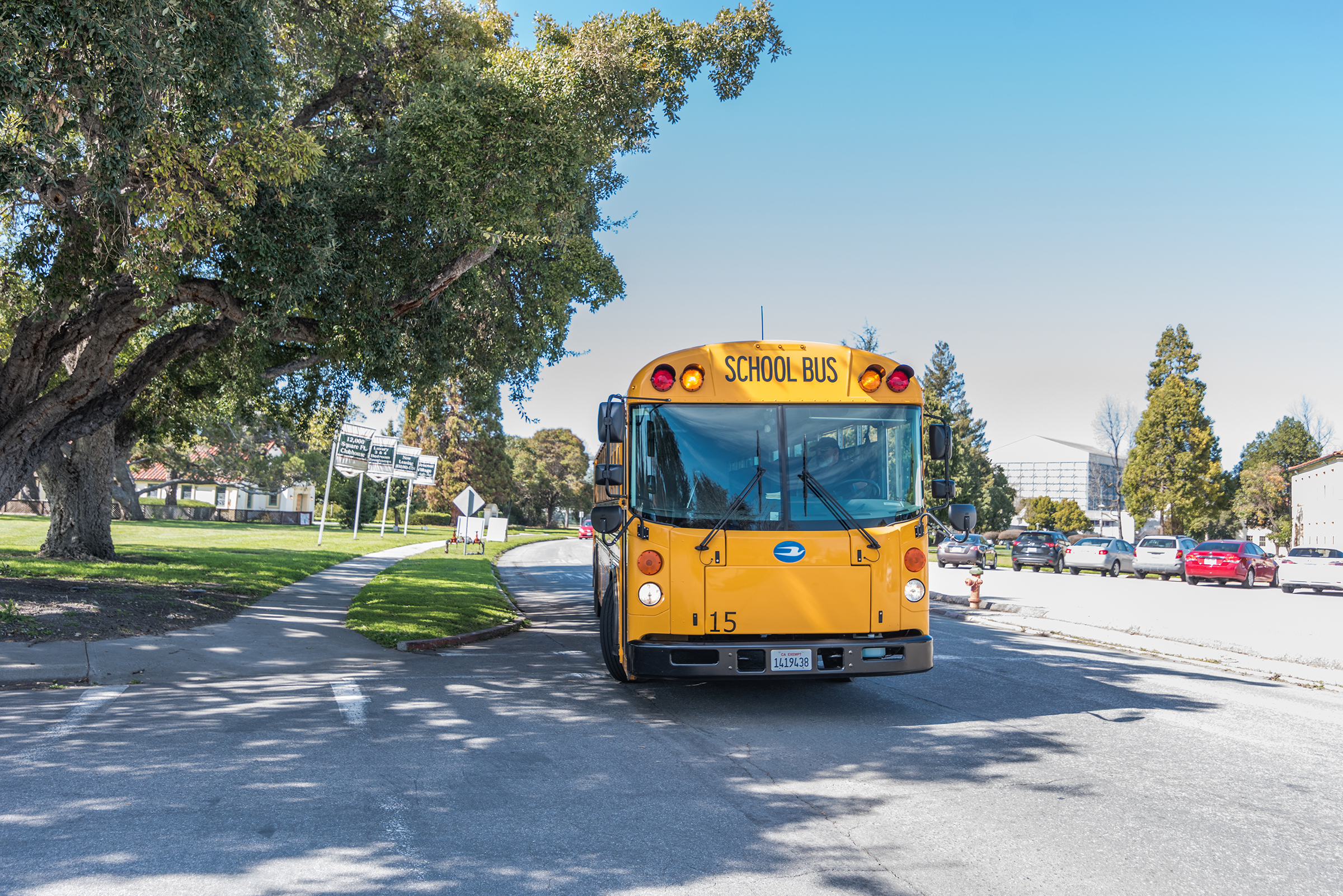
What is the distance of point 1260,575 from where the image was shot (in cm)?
3083

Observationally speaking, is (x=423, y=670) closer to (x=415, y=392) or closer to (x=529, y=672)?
(x=529, y=672)

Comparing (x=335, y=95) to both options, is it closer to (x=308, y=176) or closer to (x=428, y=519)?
(x=308, y=176)

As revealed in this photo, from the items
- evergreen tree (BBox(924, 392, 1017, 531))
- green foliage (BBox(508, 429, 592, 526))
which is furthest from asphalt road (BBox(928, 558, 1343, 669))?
green foliage (BBox(508, 429, 592, 526))

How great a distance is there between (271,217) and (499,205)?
2902mm

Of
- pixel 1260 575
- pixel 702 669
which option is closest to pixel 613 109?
pixel 702 669

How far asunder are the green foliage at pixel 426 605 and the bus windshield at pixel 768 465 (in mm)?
5848

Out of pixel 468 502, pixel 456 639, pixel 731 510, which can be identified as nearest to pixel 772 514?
pixel 731 510

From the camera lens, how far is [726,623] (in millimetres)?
7352

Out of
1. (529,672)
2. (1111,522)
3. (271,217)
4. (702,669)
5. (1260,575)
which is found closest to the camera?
(702,669)

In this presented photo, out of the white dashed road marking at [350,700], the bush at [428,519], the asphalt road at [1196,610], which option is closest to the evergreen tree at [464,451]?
the bush at [428,519]

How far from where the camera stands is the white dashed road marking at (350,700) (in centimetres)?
741

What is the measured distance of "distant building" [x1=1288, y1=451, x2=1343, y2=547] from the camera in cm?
4975

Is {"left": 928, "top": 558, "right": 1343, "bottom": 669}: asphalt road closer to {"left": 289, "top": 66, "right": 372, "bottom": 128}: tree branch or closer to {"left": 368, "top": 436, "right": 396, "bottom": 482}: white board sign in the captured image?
{"left": 289, "top": 66, "right": 372, "bottom": 128}: tree branch

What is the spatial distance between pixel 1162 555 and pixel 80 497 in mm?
33690
